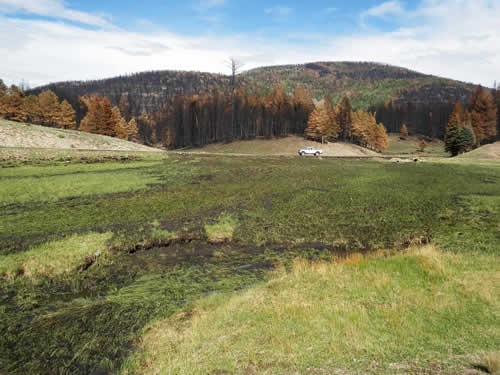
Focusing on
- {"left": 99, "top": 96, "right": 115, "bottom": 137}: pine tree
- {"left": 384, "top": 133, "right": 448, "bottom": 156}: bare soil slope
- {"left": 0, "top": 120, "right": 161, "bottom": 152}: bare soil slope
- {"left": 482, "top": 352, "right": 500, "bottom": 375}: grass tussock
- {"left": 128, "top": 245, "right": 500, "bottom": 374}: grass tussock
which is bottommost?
{"left": 384, "top": 133, "right": 448, "bottom": 156}: bare soil slope

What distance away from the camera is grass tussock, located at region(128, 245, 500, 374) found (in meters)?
6.57

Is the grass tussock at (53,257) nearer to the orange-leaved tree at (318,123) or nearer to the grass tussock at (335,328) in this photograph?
the grass tussock at (335,328)

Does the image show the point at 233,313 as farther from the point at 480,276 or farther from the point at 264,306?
the point at 480,276

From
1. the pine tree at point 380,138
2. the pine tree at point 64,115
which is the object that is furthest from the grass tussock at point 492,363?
the pine tree at point 64,115

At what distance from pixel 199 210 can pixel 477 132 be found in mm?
108380

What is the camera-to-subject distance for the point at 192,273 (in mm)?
12883

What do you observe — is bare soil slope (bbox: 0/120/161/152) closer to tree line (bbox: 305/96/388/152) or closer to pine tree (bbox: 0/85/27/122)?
pine tree (bbox: 0/85/27/122)

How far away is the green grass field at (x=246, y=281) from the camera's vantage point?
7.09 meters

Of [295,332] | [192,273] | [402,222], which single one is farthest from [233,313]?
[402,222]

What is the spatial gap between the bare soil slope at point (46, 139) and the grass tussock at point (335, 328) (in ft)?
182

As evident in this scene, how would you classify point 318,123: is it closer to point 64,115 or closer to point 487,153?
point 487,153

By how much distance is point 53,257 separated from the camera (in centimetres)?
1339

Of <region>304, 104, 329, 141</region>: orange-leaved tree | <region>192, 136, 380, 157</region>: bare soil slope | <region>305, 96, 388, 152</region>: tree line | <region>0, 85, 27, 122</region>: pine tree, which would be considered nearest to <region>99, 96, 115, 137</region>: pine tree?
<region>0, 85, 27, 122</region>: pine tree

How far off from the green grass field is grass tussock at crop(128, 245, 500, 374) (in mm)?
44
